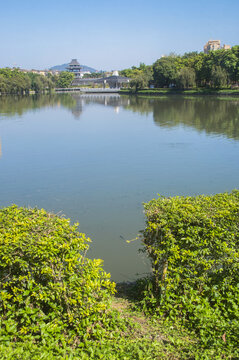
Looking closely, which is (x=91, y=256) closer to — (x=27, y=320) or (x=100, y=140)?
(x=27, y=320)

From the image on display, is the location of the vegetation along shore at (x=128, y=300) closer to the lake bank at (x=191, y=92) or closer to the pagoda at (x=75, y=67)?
the lake bank at (x=191, y=92)

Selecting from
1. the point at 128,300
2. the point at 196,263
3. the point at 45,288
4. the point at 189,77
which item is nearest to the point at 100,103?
the point at 189,77

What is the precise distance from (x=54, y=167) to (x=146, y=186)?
4545 mm

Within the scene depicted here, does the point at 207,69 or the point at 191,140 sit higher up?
the point at 207,69

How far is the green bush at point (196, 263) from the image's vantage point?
379 centimetres

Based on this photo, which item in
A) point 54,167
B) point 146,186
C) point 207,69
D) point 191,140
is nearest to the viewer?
point 146,186

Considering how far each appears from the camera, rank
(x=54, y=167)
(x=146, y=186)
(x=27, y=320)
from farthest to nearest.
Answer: (x=54, y=167)
(x=146, y=186)
(x=27, y=320)

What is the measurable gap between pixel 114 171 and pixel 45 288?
364 inches

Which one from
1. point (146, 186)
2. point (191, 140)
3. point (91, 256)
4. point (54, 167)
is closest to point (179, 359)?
point (91, 256)

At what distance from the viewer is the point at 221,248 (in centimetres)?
380

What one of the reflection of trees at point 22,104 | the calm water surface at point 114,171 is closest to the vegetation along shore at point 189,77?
the reflection of trees at point 22,104

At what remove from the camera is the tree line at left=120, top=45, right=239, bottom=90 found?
174 ft

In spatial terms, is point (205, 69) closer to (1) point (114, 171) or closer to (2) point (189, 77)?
(2) point (189, 77)

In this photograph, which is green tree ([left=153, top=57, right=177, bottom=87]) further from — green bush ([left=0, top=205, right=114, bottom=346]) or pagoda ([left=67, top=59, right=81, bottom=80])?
pagoda ([left=67, top=59, right=81, bottom=80])
